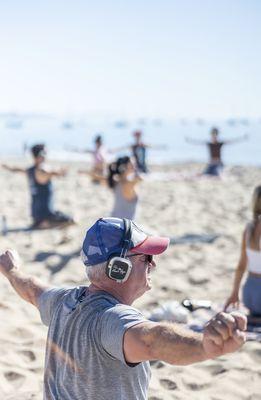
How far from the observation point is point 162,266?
5.79m

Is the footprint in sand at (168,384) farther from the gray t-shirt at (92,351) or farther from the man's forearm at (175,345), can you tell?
the man's forearm at (175,345)

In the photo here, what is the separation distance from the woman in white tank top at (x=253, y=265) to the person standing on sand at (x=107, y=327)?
2350 mm

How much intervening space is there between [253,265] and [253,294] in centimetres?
23

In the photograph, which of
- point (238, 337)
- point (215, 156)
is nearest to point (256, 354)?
point (238, 337)

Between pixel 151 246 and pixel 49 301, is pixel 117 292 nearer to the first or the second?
pixel 151 246

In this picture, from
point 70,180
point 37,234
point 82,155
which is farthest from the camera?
point 82,155

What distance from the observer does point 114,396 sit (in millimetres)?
1685

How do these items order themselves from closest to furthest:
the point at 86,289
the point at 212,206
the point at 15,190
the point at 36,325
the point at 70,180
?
the point at 86,289 < the point at 36,325 < the point at 212,206 < the point at 15,190 < the point at 70,180

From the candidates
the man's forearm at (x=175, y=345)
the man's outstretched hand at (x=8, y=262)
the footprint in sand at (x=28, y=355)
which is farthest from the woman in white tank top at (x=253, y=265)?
the man's forearm at (x=175, y=345)

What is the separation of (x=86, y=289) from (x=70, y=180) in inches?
503

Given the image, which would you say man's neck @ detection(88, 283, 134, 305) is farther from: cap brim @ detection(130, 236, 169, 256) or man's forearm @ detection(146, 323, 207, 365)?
man's forearm @ detection(146, 323, 207, 365)

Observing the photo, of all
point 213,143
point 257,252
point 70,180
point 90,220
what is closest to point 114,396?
point 257,252

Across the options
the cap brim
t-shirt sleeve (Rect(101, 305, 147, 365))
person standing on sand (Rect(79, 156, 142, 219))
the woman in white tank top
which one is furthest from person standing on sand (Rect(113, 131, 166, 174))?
t-shirt sleeve (Rect(101, 305, 147, 365))

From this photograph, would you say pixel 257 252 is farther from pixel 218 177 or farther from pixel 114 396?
pixel 218 177
